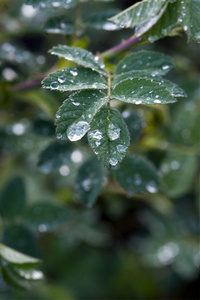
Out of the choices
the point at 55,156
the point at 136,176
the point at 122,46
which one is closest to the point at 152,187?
the point at 136,176

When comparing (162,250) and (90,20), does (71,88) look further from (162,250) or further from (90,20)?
(162,250)

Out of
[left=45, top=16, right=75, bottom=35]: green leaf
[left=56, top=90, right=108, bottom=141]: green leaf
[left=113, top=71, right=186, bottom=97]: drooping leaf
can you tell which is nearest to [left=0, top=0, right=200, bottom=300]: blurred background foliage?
[left=45, top=16, right=75, bottom=35]: green leaf

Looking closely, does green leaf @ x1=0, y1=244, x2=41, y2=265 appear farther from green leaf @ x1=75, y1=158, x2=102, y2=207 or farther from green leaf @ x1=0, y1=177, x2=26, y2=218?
green leaf @ x1=0, y1=177, x2=26, y2=218

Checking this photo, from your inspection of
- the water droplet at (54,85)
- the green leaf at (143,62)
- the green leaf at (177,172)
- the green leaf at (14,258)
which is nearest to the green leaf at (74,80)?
the water droplet at (54,85)

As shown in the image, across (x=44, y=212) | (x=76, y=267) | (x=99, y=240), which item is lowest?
(x=76, y=267)

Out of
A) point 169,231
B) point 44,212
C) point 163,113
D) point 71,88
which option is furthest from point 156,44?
point 71,88

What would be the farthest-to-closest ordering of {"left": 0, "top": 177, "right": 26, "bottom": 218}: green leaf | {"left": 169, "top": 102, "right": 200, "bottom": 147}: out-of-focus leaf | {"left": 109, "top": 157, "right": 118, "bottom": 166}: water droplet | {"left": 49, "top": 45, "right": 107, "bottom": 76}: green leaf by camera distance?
{"left": 169, "top": 102, "right": 200, "bottom": 147}: out-of-focus leaf → {"left": 0, "top": 177, "right": 26, "bottom": 218}: green leaf → {"left": 49, "top": 45, "right": 107, "bottom": 76}: green leaf → {"left": 109, "top": 157, "right": 118, "bottom": 166}: water droplet
